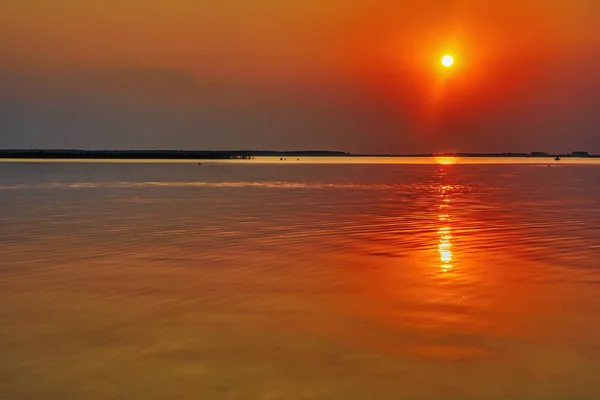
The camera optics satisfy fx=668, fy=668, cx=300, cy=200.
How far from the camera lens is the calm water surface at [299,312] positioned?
8172 millimetres

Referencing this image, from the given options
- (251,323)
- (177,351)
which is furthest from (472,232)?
(177,351)

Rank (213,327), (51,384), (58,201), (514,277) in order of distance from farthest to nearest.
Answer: (58,201), (514,277), (213,327), (51,384)

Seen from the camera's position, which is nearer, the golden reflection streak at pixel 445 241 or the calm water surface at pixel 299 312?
the calm water surface at pixel 299 312

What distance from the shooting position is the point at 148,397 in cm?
763

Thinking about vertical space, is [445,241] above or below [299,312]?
below

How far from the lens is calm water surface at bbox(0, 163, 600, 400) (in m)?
8.17

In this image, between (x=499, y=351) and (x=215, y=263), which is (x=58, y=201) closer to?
(x=215, y=263)

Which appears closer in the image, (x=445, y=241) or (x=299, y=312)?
(x=299, y=312)

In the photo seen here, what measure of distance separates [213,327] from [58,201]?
95.7ft

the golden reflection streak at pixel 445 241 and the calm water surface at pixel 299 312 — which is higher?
the calm water surface at pixel 299 312

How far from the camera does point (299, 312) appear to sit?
11539 mm

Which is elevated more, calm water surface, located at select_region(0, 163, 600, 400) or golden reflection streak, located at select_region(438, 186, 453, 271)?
calm water surface, located at select_region(0, 163, 600, 400)

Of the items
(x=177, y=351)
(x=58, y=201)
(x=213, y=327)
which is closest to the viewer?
(x=177, y=351)

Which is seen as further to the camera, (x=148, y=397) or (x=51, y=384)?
(x=51, y=384)
